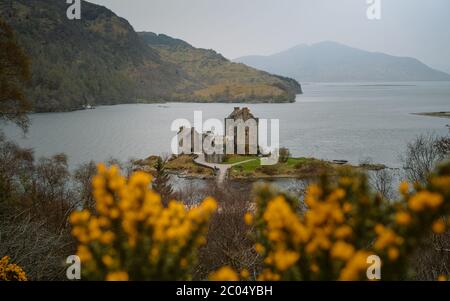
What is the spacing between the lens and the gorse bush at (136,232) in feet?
7.11

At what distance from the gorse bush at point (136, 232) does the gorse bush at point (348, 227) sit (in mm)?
306

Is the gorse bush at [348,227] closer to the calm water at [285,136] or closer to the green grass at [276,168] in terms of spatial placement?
the green grass at [276,168]

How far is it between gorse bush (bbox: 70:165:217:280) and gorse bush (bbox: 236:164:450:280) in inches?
12.0

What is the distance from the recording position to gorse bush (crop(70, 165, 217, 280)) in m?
2.17

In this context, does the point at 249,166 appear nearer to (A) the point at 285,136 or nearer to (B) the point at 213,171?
(B) the point at 213,171

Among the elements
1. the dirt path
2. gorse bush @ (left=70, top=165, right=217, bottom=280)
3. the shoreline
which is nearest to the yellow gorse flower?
gorse bush @ (left=70, top=165, right=217, bottom=280)

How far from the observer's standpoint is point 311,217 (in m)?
2.07

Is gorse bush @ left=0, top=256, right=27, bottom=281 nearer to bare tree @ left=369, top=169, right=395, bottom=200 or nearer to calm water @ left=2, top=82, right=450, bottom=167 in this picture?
bare tree @ left=369, top=169, right=395, bottom=200

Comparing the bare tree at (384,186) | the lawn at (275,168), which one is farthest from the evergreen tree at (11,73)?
the lawn at (275,168)

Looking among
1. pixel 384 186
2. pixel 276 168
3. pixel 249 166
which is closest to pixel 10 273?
pixel 384 186

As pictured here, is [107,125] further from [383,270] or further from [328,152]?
[383,270]
